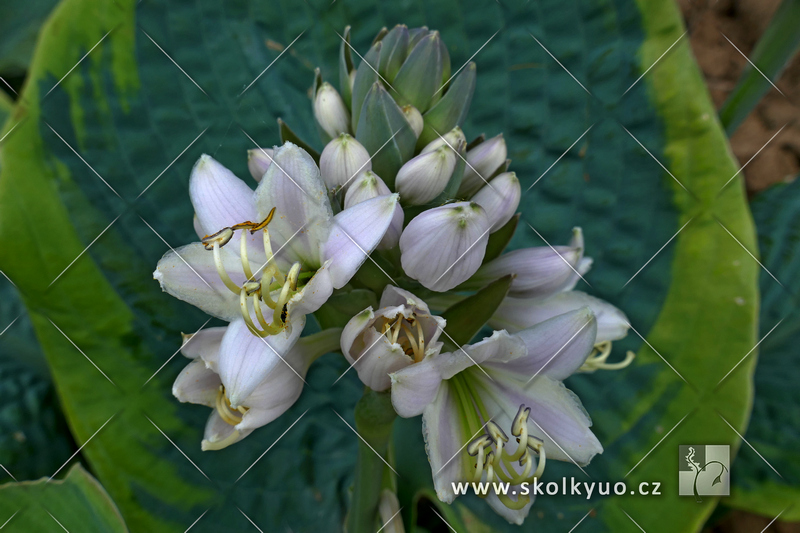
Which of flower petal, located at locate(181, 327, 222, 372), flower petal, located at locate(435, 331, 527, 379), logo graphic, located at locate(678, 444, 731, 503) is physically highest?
flower petal, located at locate(181, 327, 222, 372)

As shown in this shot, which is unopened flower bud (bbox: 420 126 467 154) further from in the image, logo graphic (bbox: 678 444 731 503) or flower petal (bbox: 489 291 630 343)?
logo graphic (bbox: 678 444 731 503)

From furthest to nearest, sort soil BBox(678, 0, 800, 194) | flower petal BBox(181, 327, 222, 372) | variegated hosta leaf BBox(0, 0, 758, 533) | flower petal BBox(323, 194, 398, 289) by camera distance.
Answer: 1. soil BBox(678, 0, 800, 194)
2. variegated hosta leaf BBox(0, 0, 758, 533)
3. flower petal BBox(181, 327, 222, 372)
4. flower petal BBox(323, 194, 398, 289)

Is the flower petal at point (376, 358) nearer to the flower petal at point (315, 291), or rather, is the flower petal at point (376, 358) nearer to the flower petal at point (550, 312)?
the flower petal at point (315, 291)

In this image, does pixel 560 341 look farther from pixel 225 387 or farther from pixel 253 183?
pixel 253 183

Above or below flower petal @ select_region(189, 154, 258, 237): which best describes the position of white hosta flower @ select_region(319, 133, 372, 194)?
below

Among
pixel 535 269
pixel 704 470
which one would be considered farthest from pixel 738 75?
pixel 535 269

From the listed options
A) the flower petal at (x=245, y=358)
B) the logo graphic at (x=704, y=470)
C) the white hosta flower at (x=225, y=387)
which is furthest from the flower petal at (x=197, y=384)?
the logo graphic at (x=704, y=470)

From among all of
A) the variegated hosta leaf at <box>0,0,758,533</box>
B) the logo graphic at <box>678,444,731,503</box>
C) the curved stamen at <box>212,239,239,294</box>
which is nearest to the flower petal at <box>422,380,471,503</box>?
the curved stamen at <box>212,239,239,294</box>
